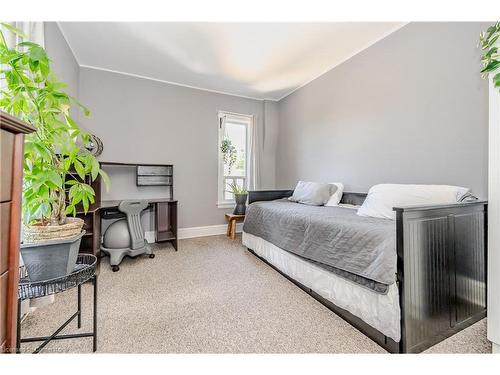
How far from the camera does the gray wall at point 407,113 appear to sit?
70.2 inches

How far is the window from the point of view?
13.1 ft

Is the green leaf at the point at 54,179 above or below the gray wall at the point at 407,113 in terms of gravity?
below

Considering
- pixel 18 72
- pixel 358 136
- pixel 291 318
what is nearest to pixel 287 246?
pixel 291 318

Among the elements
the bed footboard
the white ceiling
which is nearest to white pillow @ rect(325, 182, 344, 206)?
the bed footboard

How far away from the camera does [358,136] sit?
273 centimetres

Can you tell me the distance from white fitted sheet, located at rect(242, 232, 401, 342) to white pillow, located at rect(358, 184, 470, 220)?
0.68 m

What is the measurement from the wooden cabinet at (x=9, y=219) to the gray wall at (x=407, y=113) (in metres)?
2.76

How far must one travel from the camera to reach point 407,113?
2213 millimetres

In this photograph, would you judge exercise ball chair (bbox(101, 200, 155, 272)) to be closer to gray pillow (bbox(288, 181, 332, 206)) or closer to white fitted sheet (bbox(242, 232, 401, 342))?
white fitted sheet (bbox(242, 232, 401, 342))

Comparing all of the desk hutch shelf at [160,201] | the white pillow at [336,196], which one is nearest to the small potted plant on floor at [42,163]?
the desk hutch shelf at [160,201]

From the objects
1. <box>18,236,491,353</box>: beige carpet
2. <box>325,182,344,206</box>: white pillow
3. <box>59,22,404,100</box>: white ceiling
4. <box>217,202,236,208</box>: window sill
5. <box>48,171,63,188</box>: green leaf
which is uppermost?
<box>59,22,404,100</box>: white ceiling

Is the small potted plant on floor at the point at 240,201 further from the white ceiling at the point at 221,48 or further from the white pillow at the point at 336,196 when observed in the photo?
the white ceiling at the point at 221,48

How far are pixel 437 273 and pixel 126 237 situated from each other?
2.81 meters
